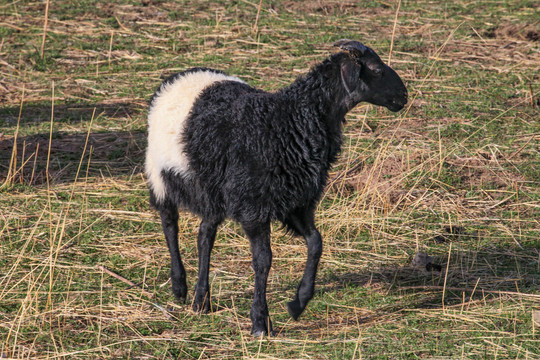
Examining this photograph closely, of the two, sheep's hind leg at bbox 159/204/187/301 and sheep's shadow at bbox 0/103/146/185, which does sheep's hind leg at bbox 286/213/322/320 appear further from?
sheep's shadow at bbox 0/103/146/185

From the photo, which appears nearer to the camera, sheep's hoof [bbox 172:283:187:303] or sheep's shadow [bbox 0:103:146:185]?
sheep's hoof [bbox 172:283:187:303]

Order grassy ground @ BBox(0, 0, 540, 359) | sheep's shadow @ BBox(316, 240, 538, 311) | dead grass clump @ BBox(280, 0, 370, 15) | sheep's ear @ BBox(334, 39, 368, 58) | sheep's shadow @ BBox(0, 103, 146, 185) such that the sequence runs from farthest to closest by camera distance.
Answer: dead grass clump @ BBox(280, 0, 370, 15), sheep's shadow @ BBox(0, 103, 146, 185), sheep's shadow @ BBox(316, 240, 538, 311), sheep's ear @ BBox(334, 39, 368, 58), grassy ground @ BBox(0, 0, 540, 359)

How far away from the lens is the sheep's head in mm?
5496

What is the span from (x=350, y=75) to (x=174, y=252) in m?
1.91

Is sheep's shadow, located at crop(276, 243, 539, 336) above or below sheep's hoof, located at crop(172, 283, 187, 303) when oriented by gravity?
above

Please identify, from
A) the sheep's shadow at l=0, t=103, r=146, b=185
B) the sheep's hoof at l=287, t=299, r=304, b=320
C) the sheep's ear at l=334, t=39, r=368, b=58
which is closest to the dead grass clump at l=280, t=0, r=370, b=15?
the sheep's shadow at l=0, t=103, r=146, b=185

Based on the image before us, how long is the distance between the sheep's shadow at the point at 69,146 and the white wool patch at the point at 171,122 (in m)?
2.03

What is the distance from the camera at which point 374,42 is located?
36.4 feet

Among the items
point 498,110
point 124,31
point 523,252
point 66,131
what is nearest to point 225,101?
point 523,252

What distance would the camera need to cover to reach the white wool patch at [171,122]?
5676mm

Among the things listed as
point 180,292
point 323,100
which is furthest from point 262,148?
point 180,292

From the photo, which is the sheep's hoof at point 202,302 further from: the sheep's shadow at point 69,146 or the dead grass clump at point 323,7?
the dead grass clump at point 323,7

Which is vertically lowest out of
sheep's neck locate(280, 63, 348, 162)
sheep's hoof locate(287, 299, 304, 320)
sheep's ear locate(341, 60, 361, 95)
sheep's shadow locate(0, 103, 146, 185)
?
sheep's shadow locate(0, 103, 146, 185)

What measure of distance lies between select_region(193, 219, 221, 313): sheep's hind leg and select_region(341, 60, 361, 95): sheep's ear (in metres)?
1.39
